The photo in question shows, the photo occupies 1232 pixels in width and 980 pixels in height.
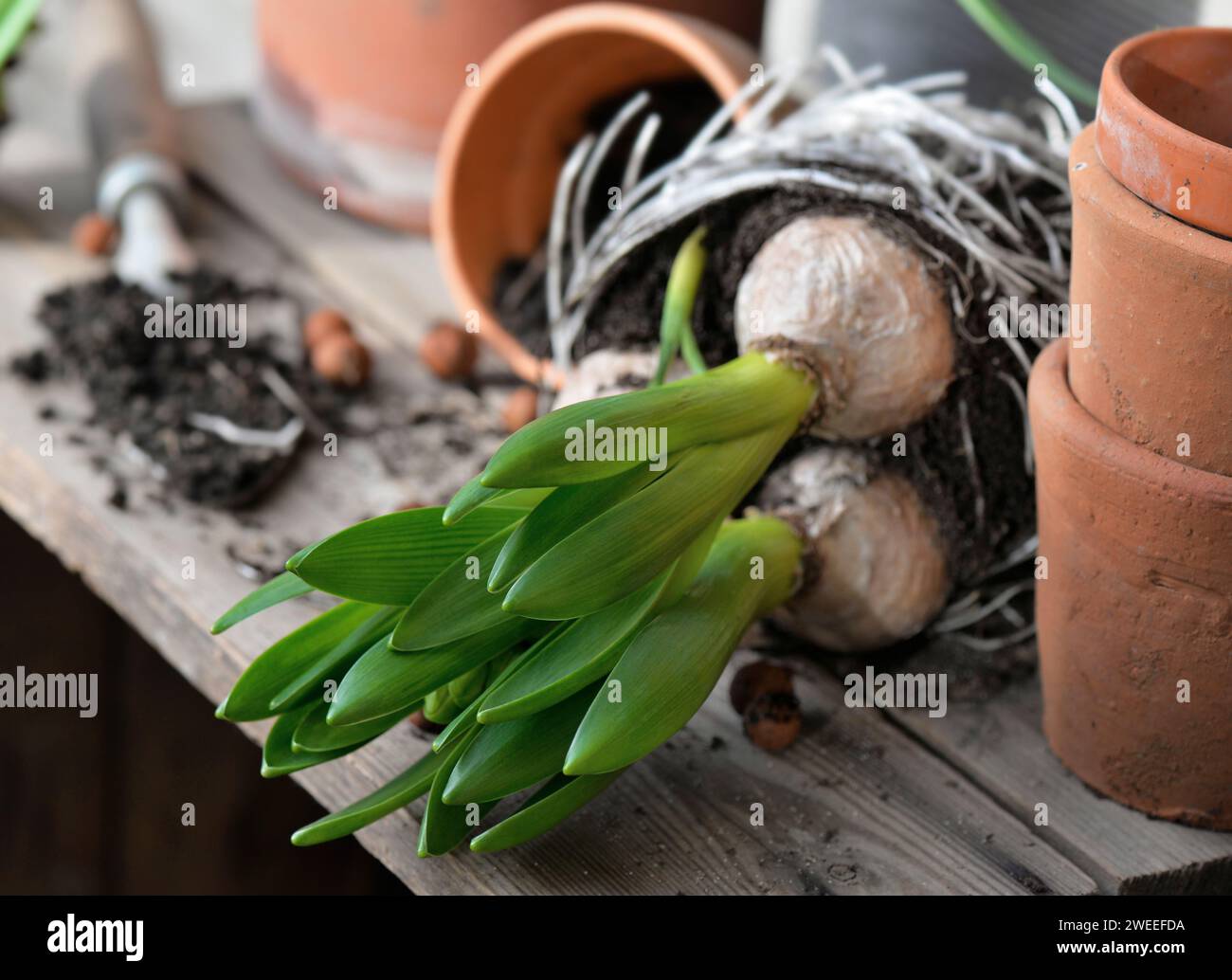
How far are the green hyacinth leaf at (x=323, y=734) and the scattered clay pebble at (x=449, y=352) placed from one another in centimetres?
47

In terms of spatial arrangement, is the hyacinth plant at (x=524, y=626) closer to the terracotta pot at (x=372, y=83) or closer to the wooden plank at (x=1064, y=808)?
the wooden plank at (x=1064, y=808)

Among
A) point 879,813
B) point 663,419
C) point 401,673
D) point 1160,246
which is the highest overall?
point 1160,246

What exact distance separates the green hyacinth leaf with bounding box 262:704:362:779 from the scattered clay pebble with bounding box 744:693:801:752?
230mm

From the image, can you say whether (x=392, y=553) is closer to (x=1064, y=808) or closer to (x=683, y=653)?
(x=683, y=653)

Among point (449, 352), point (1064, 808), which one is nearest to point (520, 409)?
point (449, 352)

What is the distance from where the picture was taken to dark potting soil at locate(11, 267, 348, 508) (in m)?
0.98

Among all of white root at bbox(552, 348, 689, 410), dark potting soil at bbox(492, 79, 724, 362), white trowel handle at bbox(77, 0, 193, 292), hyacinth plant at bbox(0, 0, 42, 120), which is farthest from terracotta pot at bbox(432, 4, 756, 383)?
hyacinth plant at bbox(0, 0, 42, 120)

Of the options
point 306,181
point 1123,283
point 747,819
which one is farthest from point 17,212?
point 1123,283

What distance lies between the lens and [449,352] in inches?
43.6

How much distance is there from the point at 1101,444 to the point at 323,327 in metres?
0.64

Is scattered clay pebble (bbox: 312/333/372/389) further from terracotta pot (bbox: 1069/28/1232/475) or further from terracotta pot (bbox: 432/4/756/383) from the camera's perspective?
terracotta pot (bbox: 1069/28/1232/475)

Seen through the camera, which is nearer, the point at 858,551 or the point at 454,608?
the point at 454,608
